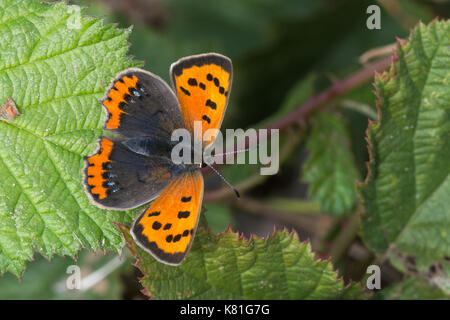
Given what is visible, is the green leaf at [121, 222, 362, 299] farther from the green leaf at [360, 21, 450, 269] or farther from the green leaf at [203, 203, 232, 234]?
the green leaf at [203, 203, 232, 234]

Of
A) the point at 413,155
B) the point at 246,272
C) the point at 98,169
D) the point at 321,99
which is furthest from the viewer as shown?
the point at 321,99

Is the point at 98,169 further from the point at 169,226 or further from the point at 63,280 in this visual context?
the point at 63,280

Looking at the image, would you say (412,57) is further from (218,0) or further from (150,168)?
(218,0)

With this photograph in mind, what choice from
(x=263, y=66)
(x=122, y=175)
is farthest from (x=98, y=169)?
(x=263, y=66)

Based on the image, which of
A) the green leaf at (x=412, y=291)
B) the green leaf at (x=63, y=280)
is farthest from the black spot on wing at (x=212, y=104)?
the green leaf at (x=63, y=280)

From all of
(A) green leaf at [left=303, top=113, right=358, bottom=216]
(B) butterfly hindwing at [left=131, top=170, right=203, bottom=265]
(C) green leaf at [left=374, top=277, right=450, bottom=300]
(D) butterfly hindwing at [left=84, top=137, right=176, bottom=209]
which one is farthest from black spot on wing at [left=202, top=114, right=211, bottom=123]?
(C) green leaf at [left=374, top=277, right=450, bottom=300]

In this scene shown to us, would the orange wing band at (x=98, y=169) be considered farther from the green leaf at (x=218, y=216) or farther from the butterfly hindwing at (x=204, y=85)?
the green leaf at (x=218, y=216)
